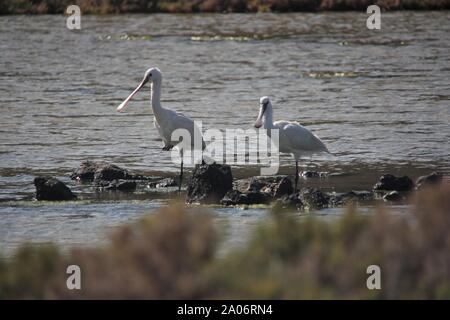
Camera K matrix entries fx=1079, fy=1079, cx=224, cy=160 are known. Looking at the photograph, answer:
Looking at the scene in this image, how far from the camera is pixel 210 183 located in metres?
15.9

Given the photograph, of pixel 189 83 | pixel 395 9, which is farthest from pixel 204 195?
pixel 395 9

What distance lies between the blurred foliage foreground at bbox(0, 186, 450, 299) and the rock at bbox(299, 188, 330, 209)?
17.3 ft

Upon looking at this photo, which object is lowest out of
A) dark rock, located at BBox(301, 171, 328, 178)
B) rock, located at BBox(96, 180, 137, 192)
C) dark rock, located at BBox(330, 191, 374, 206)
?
dark rock, located at BBox(301, 171, 328, 178)

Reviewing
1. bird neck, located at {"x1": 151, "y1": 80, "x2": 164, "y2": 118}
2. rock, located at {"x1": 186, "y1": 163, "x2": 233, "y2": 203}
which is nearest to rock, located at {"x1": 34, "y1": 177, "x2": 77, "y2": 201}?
rock, located at {"x1": 186, "y1": 163, "x2": 233, "y2": 203}

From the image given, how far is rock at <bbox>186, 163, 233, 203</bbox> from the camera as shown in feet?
52.0

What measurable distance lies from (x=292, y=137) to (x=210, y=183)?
2198mm

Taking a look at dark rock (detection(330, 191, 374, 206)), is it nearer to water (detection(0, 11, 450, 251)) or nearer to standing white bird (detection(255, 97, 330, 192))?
water (detection(0, 11, 450, 251))

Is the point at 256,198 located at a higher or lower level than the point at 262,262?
lower

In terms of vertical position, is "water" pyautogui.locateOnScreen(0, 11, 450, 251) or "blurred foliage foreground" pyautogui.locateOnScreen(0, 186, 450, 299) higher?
"blurred foliage foreground" pyautogui.locateOnScreen(0, 186, 450, 299)

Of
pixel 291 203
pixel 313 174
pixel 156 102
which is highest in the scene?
pixel 156 102

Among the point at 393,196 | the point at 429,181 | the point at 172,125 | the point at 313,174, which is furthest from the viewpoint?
the point at 172,125

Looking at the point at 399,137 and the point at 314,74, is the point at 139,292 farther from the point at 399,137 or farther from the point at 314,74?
the point at 314,74

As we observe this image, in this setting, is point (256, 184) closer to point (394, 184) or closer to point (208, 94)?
point (394, 184)

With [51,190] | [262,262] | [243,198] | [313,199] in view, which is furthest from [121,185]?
[262,262]
